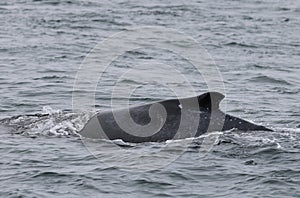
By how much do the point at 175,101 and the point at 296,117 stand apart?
3.67 metres

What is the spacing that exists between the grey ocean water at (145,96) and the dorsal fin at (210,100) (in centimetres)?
47

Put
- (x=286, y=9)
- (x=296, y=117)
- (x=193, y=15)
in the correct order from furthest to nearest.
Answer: (x=286, y=9) → (x=193, y=15) → (x=296, y=117)

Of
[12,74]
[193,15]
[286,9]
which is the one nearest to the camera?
[12,74]

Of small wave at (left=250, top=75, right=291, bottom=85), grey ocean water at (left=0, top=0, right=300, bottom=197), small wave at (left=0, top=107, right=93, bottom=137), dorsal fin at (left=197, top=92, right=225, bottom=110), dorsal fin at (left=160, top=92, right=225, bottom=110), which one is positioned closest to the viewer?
grey ocean water at (left=0, top=0, right=300, bottom=197)

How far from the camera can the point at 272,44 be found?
23703 mm

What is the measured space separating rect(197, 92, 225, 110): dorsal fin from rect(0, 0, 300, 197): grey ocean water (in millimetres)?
474

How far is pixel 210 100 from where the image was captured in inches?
452

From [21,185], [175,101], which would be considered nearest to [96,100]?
[175,101]

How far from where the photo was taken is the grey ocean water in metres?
10.0

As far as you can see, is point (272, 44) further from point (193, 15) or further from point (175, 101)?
point (175, 101)

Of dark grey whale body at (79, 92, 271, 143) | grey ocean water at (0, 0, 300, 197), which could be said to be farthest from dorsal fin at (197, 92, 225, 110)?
grey ocean water at (0, 0, 300, 197)

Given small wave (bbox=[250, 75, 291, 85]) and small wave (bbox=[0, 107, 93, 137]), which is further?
small wave (bbox=[250, 75, 291, 85])

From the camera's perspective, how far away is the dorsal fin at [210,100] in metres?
11.3

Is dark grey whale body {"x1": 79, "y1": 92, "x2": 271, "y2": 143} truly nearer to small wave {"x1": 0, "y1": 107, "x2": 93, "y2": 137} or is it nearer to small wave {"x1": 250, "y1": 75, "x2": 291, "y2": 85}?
small wave {"x1": 0, "y1": 107, "x2": 93, "y2": 137}
